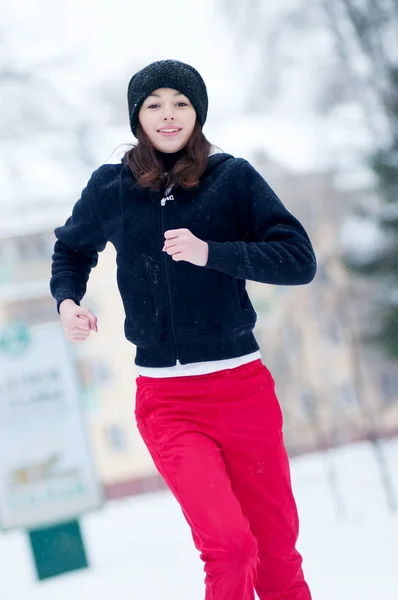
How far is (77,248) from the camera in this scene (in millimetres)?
1739

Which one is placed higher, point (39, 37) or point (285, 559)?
point (39, 37)

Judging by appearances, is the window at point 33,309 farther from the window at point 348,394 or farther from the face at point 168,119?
the face at point 168,119

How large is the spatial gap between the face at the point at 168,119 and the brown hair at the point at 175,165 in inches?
0.7

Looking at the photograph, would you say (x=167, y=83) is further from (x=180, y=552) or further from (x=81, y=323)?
(x=180, y=552)

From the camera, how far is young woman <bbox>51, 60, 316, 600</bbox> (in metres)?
1.50

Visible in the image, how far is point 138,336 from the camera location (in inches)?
62.2

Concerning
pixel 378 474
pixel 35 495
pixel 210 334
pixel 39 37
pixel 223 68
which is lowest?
pixel 378 474

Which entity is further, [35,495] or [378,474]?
[378,474]

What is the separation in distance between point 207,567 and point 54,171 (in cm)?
479

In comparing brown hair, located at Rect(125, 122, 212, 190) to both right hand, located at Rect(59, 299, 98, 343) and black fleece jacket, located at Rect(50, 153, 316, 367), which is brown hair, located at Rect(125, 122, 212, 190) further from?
right hand, located at Rect(59, 299, 98, 343)

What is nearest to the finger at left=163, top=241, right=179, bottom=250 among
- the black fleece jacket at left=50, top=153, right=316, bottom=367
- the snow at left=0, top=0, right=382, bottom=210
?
the black fleece jacket at left=50, top=153, right=316, bottom=367

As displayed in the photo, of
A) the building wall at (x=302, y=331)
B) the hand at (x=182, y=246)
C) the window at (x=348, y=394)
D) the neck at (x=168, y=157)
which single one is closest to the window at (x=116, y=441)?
the building wall at (x=302, y=331)

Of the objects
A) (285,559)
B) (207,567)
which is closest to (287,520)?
(285,559)

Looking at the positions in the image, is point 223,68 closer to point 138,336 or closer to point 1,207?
point 1,207
